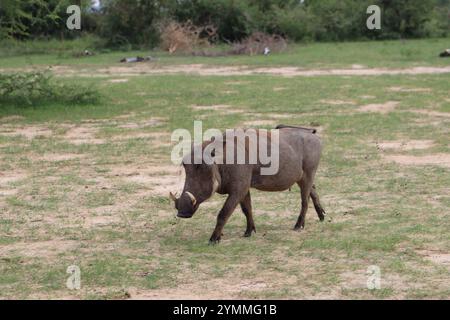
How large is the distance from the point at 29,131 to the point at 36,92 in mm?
3384

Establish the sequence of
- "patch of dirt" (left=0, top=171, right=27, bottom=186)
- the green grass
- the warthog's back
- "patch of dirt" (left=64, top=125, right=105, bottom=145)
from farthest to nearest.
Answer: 1. the green grass
2. "patch of dirt" (left=64, top=125, right=105, bottom=145)
3. "patch of dirt" (left=0, top=171, right=27, bottom=186)
4. the warthog's back

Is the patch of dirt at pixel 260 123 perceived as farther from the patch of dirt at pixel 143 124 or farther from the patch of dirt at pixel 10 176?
the patch of dirt at pixel 10 176

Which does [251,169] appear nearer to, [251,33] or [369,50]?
[369,50]

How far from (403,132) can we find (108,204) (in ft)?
18.6

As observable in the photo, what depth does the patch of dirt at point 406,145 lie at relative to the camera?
1135cm

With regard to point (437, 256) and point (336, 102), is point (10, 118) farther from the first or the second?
point (437, 256)

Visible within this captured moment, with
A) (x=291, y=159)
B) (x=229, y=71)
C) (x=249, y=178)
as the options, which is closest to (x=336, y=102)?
(x=229, y=71)

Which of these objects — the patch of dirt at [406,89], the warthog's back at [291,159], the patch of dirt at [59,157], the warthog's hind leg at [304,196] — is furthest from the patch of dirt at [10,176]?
the patch of dirt at [406,89]

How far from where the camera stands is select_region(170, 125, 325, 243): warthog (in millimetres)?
6660

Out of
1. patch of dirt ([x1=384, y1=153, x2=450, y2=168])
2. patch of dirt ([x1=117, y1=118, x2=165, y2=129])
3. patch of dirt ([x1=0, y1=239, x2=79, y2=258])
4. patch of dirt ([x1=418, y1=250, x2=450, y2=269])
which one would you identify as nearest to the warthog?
patch of dirt ([x1=0, y1=239, x2=79, y2=258])

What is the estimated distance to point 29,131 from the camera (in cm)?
1387

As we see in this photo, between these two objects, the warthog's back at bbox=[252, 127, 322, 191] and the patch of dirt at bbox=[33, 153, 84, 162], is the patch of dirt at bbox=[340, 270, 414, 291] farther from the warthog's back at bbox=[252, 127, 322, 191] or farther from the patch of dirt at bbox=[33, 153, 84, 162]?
the patch of dirt at bbox=[33, 153, 84, 162]

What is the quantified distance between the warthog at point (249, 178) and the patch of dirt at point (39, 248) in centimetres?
105

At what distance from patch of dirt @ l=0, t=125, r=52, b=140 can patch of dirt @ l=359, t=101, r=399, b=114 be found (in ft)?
18.1
